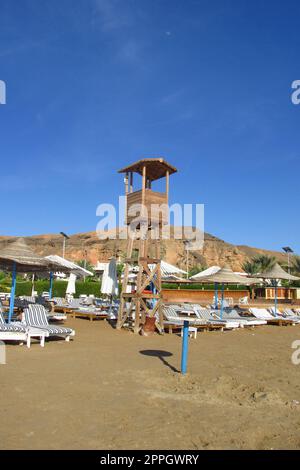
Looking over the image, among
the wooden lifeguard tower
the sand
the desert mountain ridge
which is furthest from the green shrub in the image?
the desert mountain ridge

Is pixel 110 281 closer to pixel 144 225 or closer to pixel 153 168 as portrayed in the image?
pixel 144 225

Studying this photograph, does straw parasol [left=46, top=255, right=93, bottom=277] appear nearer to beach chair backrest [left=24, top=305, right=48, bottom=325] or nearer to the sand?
beach chair backrest [left=24, top=305, right=48, bottom=325]

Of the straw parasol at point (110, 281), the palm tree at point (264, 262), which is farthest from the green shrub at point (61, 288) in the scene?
the palm tree at point (264, 262)

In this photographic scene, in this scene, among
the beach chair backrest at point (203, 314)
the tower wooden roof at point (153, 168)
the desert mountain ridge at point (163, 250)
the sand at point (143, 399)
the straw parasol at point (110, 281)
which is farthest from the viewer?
the desert mountain ridge at point (163, 250)

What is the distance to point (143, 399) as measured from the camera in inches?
211

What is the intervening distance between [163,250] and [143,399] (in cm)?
7876

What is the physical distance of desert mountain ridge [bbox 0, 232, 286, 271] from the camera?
86.4 metres

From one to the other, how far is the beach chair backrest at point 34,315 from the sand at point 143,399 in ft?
3.06

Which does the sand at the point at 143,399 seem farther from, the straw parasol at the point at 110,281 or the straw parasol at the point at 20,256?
the straw parasol at the point at 110,281

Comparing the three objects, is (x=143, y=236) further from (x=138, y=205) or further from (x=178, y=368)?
(x=178, y=368)

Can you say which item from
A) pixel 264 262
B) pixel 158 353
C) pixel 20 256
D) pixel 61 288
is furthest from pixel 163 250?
pixel 158 353

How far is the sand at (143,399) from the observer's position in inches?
157

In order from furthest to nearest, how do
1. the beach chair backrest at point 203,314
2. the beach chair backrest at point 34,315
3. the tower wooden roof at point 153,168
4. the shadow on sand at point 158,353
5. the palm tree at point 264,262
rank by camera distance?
the palm tree at point 264,262 < the beach chair backrest at point 203,314 < the tower wooden roof at point 153,168 < the beach chair backrest at point 34,315 < the shadow on sand at point 158,353

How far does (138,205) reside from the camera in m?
13.5
